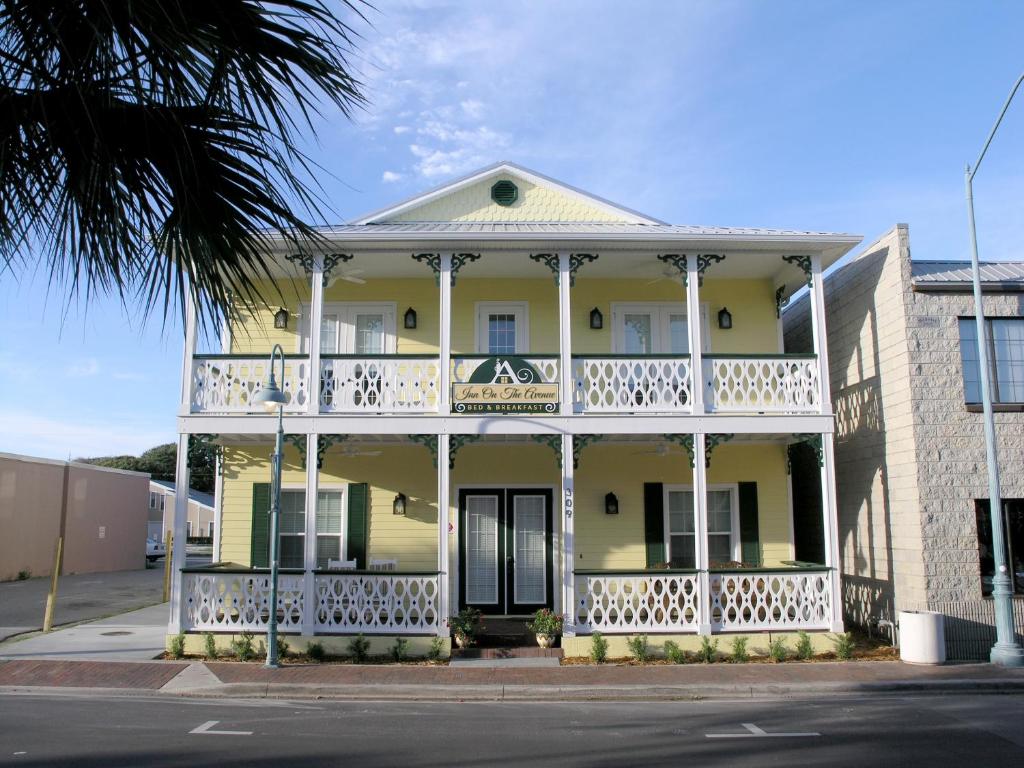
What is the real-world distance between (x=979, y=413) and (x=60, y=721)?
44.0ft

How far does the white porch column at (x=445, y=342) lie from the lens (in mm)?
13625

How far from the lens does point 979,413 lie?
43.1 feet

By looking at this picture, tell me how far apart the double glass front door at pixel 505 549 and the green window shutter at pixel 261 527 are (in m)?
3.56

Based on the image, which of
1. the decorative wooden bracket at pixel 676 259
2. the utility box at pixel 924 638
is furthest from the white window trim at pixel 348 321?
the utility box at pixel 924 638

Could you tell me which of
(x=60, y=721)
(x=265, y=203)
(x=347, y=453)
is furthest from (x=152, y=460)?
(x=265, y=203)

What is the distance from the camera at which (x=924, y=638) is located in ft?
39.7

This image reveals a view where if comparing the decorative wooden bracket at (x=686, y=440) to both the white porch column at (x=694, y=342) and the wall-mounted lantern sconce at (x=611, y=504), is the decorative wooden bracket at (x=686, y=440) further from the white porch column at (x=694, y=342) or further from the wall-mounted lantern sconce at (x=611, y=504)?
A: the wall-mounted lantern sconce at (x=611, y=504)

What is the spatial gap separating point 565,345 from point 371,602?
17.0ft

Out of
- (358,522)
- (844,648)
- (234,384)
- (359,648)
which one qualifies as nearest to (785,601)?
(844,648)

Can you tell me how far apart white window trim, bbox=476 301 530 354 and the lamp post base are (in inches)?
362

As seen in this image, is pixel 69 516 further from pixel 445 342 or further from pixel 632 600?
pixel 632 600

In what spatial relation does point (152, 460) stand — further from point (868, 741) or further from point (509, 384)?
point (868, 741)

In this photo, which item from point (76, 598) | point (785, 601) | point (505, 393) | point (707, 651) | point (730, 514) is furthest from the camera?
point (76, 598)

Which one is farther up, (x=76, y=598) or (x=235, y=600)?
(x=235, y=600)
